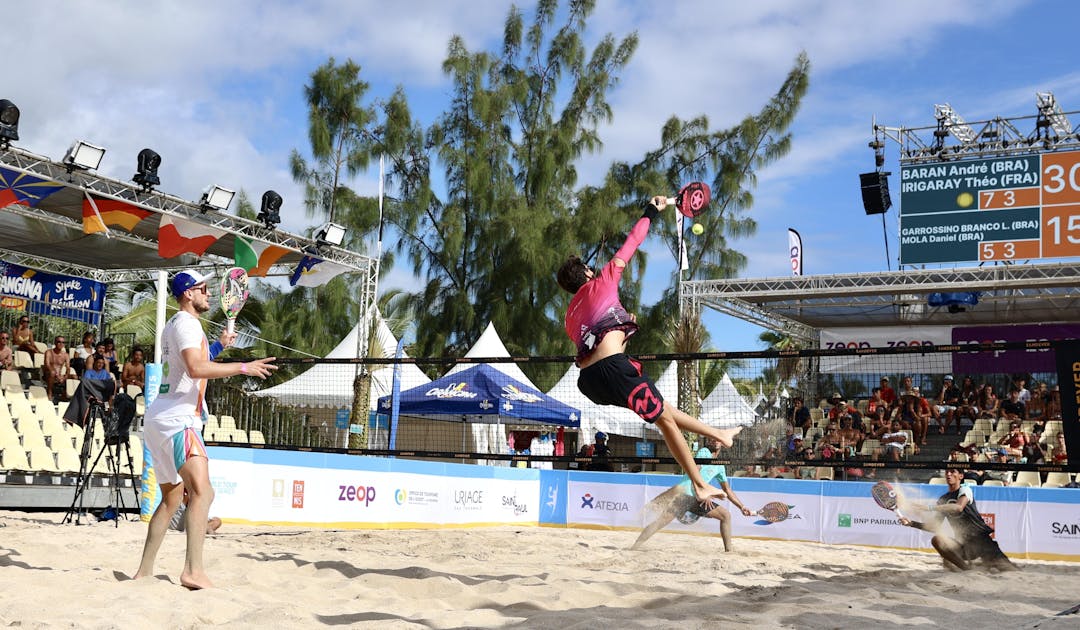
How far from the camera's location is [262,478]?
35.6 ft

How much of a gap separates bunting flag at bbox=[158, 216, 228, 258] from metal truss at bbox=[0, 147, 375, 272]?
0.36 feet

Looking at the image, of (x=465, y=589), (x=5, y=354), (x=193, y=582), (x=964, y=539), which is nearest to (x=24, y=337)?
(x=5, y=354)

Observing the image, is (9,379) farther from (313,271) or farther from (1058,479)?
(1058,479)

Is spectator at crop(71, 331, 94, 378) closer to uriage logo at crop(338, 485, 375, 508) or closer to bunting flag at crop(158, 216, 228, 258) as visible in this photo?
bunting flag at crop(158, 216, 228, 258)

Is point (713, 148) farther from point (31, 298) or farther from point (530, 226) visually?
point (31, 298)

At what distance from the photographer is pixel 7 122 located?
464 inches

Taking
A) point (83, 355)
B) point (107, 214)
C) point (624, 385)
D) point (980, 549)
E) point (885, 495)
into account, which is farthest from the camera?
point (83, 355)

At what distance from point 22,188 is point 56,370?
3293mm

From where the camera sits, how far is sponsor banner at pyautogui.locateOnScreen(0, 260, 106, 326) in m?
16.5

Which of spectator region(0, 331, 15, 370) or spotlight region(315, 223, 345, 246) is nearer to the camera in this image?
spectator region(0, 331, 15, 370)

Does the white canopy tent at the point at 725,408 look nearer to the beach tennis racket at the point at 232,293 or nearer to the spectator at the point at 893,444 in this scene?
the spectator at the point at 893,444

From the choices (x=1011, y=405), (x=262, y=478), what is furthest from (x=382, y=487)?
(x=1011, y=405)

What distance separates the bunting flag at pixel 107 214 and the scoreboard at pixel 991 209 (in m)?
14.4

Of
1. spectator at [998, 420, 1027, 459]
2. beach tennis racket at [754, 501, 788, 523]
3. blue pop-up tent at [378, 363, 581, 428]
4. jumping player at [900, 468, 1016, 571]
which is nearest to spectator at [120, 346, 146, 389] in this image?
blue pop-up tent at [378, 363, 581, 428]
